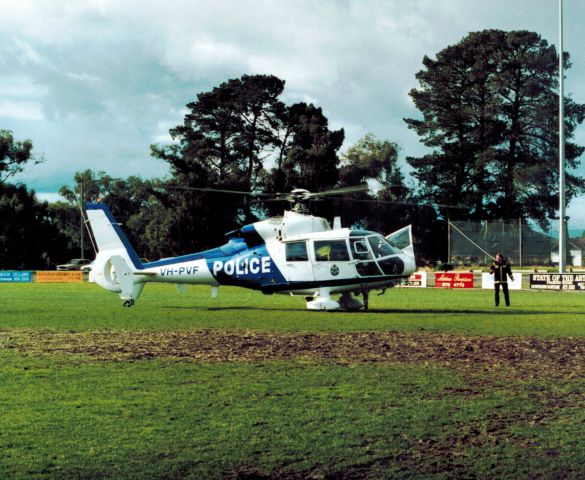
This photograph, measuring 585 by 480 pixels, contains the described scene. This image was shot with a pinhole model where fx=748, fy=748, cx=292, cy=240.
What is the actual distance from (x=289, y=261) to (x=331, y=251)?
1427mm

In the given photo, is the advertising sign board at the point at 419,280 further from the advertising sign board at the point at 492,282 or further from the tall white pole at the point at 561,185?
the tall white pole at the point at 561,185

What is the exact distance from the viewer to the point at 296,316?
2220 cm

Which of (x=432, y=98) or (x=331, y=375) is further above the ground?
(x=432, y=98)

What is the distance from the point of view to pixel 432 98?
2734 inches

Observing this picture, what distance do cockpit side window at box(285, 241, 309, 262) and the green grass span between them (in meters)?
1.72

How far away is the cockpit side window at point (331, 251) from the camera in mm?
23000

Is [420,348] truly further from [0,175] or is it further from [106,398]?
[0,175]

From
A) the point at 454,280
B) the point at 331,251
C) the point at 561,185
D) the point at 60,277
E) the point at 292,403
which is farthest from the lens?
the point at 60,277

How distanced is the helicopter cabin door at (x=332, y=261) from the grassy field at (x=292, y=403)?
5.14 meters

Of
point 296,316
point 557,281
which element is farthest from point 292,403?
point 557,281

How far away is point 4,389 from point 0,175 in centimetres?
7180

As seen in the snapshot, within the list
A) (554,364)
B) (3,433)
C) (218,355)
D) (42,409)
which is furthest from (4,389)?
(554,364)

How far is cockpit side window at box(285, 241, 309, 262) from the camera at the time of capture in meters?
23.5

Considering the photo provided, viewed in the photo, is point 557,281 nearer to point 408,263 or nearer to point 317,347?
point 408,263
